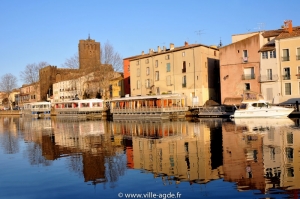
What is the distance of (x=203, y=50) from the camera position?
184ft

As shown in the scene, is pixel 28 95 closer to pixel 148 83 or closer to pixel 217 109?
pixel 148 83

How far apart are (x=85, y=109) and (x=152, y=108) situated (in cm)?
2328

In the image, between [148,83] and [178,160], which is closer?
[178,160]

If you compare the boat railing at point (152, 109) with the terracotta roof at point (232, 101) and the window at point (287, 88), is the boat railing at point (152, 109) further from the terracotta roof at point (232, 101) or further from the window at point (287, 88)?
the window at point (287, 88)

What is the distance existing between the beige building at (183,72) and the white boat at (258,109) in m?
12.1

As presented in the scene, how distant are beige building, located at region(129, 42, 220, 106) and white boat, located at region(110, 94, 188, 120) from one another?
10.3ft

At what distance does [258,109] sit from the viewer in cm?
4269

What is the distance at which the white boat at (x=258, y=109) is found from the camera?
1617 inches

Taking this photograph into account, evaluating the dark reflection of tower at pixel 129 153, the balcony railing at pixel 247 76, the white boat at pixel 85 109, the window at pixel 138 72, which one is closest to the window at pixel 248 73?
the balcony railing at pixel 247 76

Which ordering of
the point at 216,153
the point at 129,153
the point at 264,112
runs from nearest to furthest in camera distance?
1. the point at 216,153
2. the point at 129,153
3. the point at 264,112

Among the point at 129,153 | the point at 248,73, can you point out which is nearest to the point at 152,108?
the point at 248,73

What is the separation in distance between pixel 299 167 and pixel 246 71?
40.4m

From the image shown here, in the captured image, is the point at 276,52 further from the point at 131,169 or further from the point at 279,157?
the point at 131,169

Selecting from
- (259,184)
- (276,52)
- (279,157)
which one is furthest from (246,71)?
(259,184)
